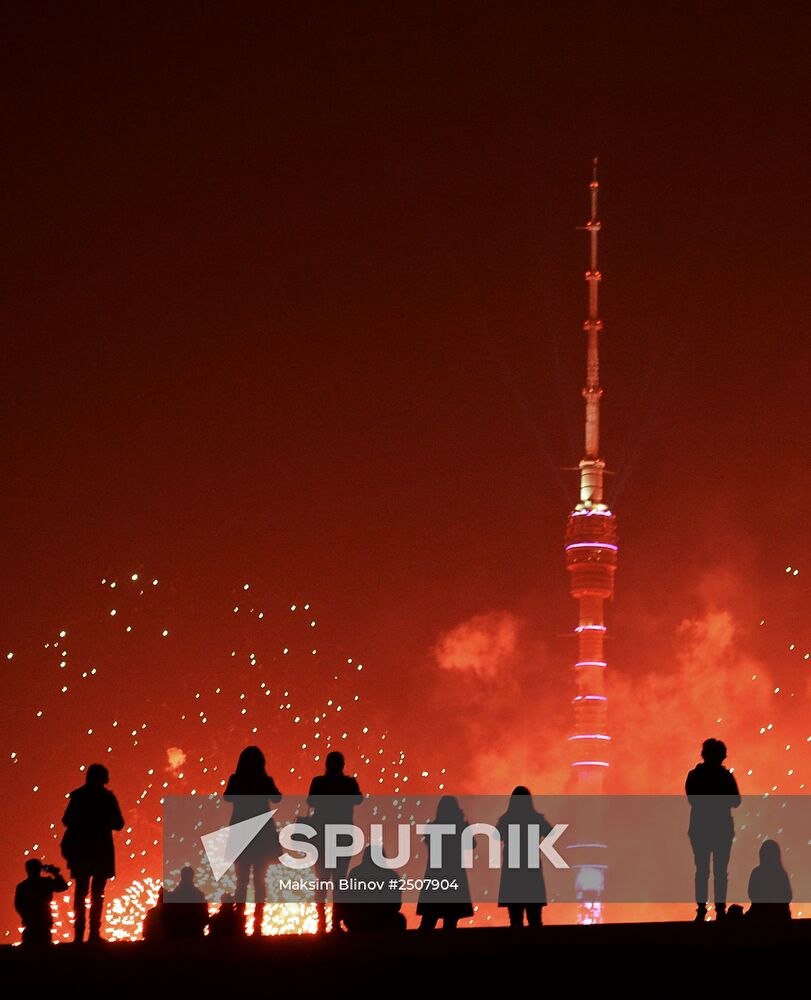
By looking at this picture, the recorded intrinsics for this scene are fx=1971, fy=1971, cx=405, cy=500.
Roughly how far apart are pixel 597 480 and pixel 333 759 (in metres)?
132

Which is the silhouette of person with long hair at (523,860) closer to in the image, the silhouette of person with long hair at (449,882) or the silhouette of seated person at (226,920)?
the silhouette of person with long hair at (449,882)

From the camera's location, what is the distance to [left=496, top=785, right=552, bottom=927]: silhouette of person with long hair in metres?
19.8

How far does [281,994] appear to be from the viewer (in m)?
14.7

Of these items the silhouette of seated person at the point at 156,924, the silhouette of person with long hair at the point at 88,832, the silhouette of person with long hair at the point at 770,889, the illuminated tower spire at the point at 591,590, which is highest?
the illuminated tower spire at the point at 591,590

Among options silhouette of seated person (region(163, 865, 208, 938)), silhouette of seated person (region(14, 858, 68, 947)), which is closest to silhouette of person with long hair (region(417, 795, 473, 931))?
silhouette of seated person (region(163, 865, 208, 938))

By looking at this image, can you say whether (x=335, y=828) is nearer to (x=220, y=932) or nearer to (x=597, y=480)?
(x=220, y=932)

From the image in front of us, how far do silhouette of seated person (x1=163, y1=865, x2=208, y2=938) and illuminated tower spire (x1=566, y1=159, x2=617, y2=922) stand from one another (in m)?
116

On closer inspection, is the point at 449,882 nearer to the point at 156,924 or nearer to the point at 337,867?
the point at 337,867

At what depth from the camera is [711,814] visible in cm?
1936

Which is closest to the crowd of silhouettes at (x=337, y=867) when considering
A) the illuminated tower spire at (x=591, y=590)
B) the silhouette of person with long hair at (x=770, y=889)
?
the silhouette of person with long hair at (x=770, y=889)

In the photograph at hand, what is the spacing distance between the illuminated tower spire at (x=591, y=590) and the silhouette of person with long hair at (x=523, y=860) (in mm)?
114953

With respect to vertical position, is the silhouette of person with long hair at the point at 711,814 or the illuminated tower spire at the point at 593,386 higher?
the illuminated tower spire at the point at 593,386

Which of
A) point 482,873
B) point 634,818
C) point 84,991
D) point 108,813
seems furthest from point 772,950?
point 634,818

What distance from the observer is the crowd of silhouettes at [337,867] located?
61.9ft
